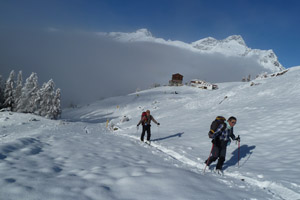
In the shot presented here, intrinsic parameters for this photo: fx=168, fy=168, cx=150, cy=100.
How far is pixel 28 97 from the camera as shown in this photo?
40.7 m

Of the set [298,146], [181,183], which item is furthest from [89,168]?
[298,146]

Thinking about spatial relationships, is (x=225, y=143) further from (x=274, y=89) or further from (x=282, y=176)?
(x=274, y=89)

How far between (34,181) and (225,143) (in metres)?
6.03

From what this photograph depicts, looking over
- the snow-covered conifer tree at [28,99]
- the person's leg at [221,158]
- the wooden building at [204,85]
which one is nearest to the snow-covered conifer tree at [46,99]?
the snow-covered conifer tree at [28,99]

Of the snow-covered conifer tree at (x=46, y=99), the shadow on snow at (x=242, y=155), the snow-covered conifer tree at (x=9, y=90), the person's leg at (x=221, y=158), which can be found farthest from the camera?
the snow-covered conifer tree at (x=46, y=99)

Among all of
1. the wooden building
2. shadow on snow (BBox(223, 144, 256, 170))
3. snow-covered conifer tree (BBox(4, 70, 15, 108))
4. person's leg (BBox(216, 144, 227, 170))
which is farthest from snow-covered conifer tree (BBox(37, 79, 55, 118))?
the wooden building

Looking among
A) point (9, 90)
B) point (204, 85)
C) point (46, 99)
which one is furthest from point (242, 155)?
point (204, 85)

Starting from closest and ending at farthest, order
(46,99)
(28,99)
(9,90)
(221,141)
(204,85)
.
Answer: (221,141)
(9,90)
(28,99)
(46,99)
(204,85)

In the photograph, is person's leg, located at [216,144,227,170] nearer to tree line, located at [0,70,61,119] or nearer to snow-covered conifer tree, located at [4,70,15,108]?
tree line, located at [0,70,61,119]

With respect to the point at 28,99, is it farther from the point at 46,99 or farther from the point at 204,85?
the point at 204,85

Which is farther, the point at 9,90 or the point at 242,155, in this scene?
the point at 9,90

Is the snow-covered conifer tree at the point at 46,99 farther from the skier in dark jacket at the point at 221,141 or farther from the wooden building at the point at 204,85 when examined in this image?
the wooden building at the point at 204,85

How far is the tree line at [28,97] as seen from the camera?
4041cm

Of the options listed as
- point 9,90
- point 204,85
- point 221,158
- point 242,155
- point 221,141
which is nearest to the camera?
point 221,158
